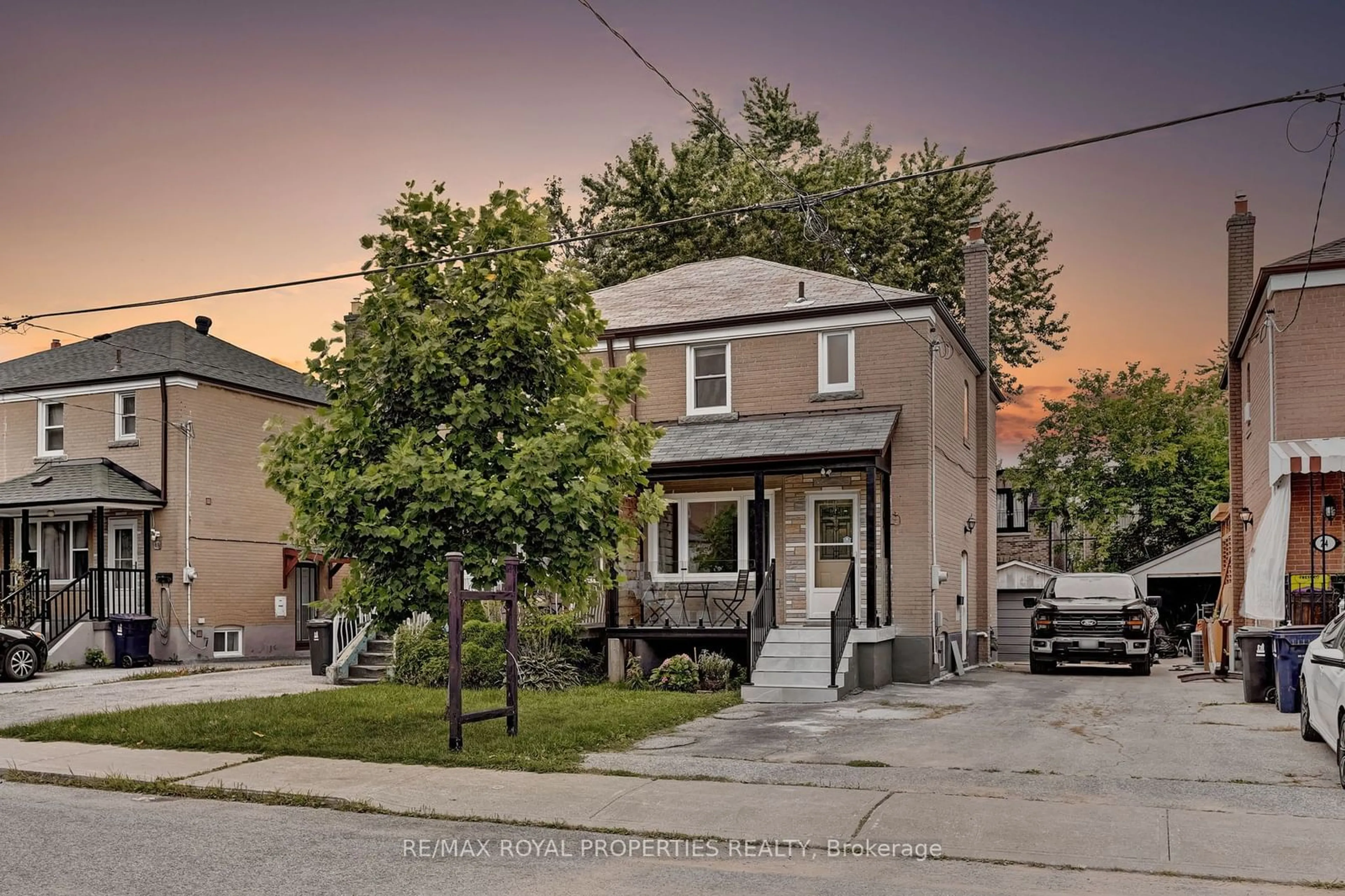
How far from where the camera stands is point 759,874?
6.92 m

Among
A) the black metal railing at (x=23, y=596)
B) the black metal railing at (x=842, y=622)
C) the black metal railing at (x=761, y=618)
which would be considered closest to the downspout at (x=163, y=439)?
the black metal railing at (x=23, y=596)

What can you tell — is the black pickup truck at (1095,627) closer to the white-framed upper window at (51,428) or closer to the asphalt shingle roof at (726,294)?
the asphalt shingle roof at (726,294)

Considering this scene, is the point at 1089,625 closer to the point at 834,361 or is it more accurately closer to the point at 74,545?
the point at 834,361

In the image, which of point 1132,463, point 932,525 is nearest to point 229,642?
point 932,525

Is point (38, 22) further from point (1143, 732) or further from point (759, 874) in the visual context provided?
point (1143, 732)

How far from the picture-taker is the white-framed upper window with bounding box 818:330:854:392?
20.2 metres

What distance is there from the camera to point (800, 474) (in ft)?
64.5

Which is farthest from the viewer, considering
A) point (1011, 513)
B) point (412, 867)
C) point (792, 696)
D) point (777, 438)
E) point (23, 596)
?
point (1011, 513)

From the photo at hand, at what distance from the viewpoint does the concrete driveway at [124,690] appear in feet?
49.9

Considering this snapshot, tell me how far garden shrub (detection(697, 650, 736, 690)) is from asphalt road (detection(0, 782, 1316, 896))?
946 centimetres

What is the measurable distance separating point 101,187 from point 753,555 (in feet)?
39.4

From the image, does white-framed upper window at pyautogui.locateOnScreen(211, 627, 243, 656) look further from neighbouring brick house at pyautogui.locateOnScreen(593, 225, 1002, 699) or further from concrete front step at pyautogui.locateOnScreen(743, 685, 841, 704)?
concrete front step at pyautogui.locateOnScreen(743, 685, 841, 704)

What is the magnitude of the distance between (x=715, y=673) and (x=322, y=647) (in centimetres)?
704

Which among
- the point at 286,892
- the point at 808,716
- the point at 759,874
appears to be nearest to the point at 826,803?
the point at 759,874
